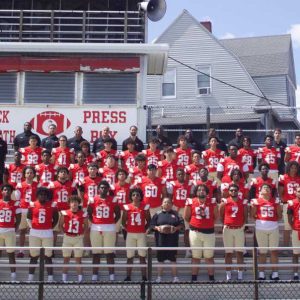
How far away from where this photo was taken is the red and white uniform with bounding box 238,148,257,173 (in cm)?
1190

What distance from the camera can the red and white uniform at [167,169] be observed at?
37.3ft

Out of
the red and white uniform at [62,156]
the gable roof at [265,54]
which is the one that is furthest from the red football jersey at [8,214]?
the gable roof at [265,54]

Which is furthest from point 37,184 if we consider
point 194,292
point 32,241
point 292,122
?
point 292,122

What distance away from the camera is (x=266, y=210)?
9695mm

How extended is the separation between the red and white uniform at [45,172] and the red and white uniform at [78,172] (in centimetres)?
37

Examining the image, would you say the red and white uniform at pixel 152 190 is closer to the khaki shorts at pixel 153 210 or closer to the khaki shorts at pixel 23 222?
the khaki shorts at pixel 153 210

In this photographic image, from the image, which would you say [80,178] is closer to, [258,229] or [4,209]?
[4,209]

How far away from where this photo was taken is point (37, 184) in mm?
10781

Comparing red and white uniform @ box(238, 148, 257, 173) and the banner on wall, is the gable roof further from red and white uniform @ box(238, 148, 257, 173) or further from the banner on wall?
red and white uniform @ box(238, 148, 257, 173)

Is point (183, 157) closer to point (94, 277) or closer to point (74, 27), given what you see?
point (94, 277)

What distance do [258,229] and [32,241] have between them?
12.3 feet

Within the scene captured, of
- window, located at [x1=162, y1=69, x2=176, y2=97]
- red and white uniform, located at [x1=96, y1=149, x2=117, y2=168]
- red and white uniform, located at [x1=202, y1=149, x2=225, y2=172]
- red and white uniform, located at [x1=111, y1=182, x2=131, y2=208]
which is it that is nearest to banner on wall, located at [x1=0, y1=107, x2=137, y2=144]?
red and white uniform, located at [x1=96, y1=149, x2=117, y2=168]

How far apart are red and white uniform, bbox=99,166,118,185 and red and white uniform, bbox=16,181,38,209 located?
50.9 inches

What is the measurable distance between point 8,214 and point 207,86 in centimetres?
1869
